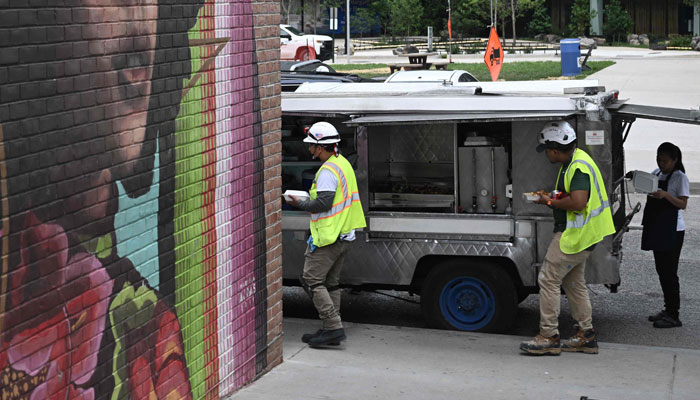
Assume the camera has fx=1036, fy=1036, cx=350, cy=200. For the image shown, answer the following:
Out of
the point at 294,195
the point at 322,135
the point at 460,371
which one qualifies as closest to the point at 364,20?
the point at 322,135

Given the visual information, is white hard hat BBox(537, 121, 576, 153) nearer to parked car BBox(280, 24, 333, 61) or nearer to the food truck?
the food truck

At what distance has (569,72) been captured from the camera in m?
32.6

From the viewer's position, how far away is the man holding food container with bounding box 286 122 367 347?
26.3ft

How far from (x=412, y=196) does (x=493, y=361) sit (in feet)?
5.84

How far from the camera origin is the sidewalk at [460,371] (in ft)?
23.7

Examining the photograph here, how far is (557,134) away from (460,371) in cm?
196

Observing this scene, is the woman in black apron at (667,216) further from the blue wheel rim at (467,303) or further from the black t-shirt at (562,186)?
the blue wheel rim at (467,303)

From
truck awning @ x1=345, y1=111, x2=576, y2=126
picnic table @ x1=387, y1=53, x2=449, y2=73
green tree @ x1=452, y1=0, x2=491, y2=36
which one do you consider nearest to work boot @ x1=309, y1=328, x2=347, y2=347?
truck awning @ x1=345, y1=111, x2=576, y2=126

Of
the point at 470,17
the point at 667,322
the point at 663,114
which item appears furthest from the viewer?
the point at 470,17

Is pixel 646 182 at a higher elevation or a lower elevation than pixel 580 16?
lower

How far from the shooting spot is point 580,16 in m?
51.9

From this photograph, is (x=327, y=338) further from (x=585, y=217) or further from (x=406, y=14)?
(x=406, y=14)

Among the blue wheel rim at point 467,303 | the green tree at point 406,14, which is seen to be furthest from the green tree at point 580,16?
the blue wheel rim at point 467,303

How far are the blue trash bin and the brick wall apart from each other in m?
26.0
